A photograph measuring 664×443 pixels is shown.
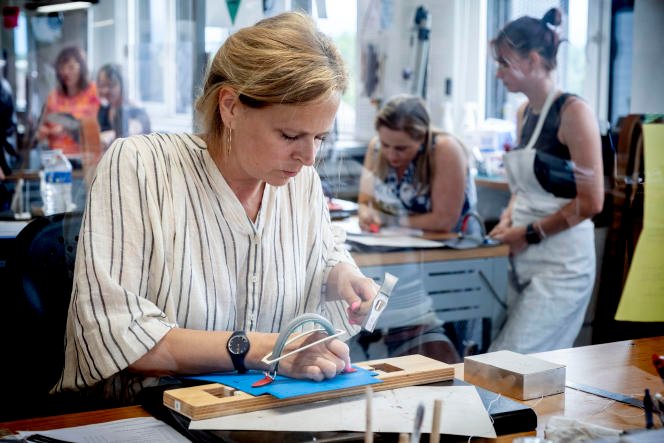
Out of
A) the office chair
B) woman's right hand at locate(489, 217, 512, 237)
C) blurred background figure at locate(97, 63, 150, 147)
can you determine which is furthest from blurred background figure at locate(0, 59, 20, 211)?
the office chair

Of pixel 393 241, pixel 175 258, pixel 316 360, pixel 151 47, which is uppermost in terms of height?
pixel 151 47

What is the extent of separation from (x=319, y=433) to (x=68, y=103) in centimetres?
385

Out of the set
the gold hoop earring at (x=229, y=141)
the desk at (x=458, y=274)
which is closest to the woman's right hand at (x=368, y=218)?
the desk at (x=458, y=274)

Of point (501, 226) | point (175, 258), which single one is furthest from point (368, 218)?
point (175, 258)

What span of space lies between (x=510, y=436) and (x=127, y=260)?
0.65 meters

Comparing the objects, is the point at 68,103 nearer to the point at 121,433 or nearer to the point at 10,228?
the point at 10,228

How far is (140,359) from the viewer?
1426mm

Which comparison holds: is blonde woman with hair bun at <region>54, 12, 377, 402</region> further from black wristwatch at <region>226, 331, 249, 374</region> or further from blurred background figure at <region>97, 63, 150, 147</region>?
blurred background figure at <region>97, 63, 150, 147</region>

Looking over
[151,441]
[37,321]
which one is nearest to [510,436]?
[151,441]

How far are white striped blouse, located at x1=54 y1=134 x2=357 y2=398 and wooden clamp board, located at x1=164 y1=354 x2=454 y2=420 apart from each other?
20 cm

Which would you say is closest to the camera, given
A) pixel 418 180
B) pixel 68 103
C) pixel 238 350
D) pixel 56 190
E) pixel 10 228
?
pixel 238 350

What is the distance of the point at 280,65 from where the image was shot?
4.89 ft

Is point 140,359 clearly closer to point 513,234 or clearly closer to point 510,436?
point 510,436

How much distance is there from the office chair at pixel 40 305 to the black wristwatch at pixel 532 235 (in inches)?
71.6
